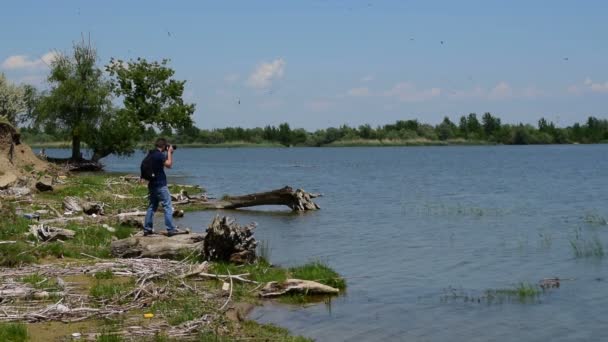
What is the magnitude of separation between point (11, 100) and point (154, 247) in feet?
172

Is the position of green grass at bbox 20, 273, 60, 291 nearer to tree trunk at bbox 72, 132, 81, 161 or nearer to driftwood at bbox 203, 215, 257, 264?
driftwood at bbox 203, 215, 257, 264

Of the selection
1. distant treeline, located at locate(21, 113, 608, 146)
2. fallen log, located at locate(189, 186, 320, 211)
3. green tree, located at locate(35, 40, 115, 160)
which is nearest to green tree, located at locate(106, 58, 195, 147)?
green tree, located at locate(35, 40, 115, 160)

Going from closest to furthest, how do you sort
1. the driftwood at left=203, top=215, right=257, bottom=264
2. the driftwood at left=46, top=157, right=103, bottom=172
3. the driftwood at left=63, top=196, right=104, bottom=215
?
the driftwood at left=203, top=215, right=257, bottom=264
the driftwood at left=63, top=196, right=104, bottom=215
the driftwood at left=46, top=157, right=103, bottom=172

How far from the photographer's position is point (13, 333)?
900cm

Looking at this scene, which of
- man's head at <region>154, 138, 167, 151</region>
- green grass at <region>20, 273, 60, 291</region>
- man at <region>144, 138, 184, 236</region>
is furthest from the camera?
man's head at <region>154, 138, 167, 151</region>

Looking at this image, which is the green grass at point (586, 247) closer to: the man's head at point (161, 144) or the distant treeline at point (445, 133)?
the man's head at point (161, 144)

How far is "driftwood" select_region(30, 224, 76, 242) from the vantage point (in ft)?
51.8

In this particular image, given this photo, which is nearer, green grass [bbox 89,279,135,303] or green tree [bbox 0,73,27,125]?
green grass [bbox 89,279,135,303]

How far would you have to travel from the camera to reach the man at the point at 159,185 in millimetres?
16141

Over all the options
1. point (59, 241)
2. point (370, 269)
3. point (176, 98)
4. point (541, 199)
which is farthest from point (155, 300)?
point (176, 98)

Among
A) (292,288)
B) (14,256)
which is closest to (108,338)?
(292,288)

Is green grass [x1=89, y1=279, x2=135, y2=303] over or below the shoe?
below

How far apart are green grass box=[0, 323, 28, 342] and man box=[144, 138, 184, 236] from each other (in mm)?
6696

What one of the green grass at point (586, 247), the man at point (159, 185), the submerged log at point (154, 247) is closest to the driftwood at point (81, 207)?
the man at point (159, 185)
